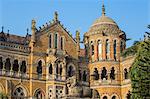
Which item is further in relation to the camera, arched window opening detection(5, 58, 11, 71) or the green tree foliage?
arched window opening detection(5, 58, 11, 71)

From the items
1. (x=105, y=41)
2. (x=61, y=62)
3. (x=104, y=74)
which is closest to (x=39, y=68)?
(x=61, y=62)

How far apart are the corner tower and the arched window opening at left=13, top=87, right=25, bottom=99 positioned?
10.5 meters

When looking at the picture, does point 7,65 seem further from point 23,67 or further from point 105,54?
point 105,54

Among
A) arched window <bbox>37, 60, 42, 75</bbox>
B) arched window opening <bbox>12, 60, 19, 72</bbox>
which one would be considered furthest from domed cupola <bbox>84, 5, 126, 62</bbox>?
arched window opening <bbox>12, 60, 19, 72</bbox>

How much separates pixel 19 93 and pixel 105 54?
1337cm

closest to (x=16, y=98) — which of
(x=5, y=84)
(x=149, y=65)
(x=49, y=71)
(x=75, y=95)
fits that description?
(x=5, y=84)

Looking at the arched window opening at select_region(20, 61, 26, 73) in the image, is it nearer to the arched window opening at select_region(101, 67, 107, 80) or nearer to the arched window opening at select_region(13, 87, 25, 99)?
the arched window opening at select_region(13, 87, 25, 99)

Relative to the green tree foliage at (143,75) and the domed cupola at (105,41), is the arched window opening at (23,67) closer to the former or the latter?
the domed cupola at (105,41)

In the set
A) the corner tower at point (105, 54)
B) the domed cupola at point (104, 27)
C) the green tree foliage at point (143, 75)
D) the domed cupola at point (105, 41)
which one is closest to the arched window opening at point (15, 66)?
the corner tower at point (105, 54)

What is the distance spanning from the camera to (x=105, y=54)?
6125cm

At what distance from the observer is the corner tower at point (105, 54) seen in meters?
60.4

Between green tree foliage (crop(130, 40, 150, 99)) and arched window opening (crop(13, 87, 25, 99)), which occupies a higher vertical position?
green tree foliage (crop(130, 40, 150, 99))

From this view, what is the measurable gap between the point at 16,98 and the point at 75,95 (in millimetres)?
13265

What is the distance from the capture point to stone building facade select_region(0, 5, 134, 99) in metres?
Result: 54.8
